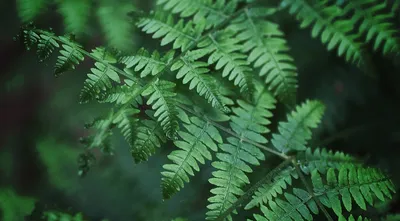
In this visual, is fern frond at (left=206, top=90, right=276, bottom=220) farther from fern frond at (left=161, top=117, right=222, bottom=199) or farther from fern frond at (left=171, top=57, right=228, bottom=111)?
fern frond at (left=171, top=57, right=228, bottom=111)

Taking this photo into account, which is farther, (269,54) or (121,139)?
(121,139)

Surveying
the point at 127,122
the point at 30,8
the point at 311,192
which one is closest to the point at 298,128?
the point at 311,192

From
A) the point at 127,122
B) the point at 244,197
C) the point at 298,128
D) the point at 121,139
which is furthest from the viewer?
the point at 121,139

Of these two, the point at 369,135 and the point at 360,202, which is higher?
the point at 369,135

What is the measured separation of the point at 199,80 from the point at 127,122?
34 centimetres

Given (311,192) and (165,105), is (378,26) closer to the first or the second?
(311,192)

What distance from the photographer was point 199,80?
1581 mm

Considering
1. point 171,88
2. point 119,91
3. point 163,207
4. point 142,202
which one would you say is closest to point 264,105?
point 171,88

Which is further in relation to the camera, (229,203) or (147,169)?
(147,169)

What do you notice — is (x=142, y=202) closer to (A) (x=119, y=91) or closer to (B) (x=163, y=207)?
(B) (x=163, y=207)

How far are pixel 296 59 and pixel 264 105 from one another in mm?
771

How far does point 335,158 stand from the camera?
1766mm

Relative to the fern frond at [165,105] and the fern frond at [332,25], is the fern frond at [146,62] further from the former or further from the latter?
the fern frond at [332,25]

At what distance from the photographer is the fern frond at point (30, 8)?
5.31 feet
